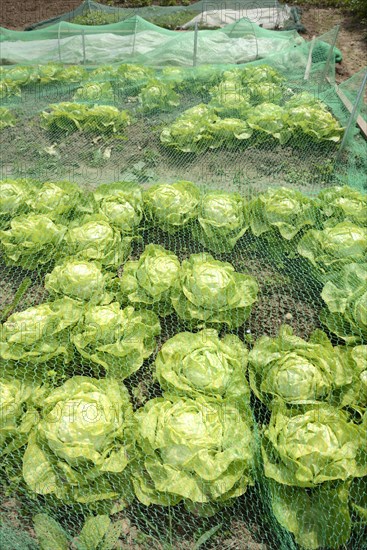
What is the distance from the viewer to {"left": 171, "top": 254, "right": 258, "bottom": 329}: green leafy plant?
303cm

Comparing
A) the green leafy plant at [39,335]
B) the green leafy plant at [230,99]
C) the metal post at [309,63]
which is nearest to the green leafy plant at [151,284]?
the green leafy plant at [39,335]

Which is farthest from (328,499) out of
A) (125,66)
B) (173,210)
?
(125,66)

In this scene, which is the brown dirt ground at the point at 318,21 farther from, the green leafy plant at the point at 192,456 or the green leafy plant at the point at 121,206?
the green leafy plant at the point at 192,456

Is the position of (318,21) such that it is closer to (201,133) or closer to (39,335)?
(201,133)

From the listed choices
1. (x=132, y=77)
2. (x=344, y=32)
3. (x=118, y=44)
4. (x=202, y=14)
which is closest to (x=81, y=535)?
(x=132, y=77)

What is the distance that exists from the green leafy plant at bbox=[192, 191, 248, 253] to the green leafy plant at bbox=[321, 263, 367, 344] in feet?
3.30

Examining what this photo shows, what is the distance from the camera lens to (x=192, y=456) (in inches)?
86.0

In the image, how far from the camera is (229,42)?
845cm

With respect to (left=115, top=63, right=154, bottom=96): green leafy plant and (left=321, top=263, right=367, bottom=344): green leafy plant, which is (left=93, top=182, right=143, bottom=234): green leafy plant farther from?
(left=115, top=63, right=154, bottom=96): green leafy plant

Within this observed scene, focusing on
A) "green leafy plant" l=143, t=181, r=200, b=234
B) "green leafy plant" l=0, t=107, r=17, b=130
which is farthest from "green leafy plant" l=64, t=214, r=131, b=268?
"green leafy plant" l=0, t=107, r=17, b=130

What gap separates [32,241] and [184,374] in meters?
1.86

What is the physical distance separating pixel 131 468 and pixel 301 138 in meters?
4.80

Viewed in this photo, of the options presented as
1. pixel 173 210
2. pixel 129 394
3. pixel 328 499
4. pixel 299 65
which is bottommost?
pixel 129 394

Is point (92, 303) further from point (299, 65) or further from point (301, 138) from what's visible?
point (299, 65)
